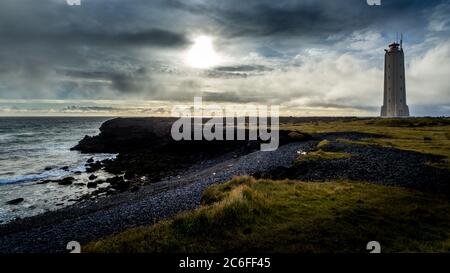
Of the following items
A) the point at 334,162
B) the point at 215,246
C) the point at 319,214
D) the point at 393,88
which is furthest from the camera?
the point at 393,88

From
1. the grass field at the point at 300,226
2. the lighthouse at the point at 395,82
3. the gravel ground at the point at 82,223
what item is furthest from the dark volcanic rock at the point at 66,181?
the lighthouse at the point at 395,82

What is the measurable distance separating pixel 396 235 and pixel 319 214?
10.3ft

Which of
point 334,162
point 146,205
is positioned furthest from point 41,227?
point 334,162

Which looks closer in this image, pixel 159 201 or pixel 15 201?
pixel 159 201

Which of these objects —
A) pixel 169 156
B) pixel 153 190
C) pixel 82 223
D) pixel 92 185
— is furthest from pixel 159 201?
pixel 169 156

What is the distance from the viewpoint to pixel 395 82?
Answer: 109 metres

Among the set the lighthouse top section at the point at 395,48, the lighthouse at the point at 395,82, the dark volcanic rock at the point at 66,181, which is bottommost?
the dark volcanic rock at the point at 66,181

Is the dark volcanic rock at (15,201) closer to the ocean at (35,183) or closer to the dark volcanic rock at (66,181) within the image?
the ocean at (35,183)

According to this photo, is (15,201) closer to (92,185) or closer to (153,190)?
(92,185)

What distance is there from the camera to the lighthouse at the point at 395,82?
108 m

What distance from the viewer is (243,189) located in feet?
53.7

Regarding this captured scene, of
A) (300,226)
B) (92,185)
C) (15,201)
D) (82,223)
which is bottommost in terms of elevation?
(15,201)
